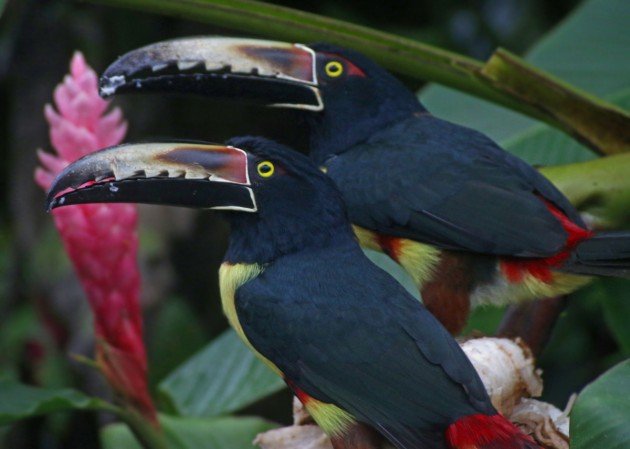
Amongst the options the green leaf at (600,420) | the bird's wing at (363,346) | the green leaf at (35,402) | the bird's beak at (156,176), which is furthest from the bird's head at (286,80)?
the green leaf at (600,420)

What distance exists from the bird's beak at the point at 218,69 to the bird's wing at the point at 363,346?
34 centimetres

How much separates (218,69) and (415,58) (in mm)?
407

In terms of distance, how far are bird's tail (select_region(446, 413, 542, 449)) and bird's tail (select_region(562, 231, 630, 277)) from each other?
0.37 metres

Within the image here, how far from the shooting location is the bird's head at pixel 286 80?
1.90m

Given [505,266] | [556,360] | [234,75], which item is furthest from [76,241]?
[556,360]

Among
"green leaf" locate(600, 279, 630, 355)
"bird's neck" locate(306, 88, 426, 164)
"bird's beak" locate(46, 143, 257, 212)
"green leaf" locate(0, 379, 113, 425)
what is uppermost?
"bird's beak" locate(46, 143, 257, 212)

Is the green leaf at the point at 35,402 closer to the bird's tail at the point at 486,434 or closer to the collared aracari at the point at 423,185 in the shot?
the collared aracari at the point at 423,185

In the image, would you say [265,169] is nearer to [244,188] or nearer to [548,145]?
[244,188]

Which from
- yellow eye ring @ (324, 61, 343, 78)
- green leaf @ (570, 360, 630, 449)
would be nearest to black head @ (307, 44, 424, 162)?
yellow eye ring @ (324, 61, 343, 78)

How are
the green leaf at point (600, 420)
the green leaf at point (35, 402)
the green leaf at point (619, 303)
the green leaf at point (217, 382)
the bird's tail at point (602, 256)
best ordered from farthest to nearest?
the green leaf at point (217, 382) → the green leaf at point (619, 303) → the green leaf at point (35, 402) → the bird's tail at point (602, 256) → the green leaf at point (600, 420)

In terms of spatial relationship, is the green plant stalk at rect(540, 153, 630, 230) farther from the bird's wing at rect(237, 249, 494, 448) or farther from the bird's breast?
the bird's breast

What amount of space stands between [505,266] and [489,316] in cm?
61

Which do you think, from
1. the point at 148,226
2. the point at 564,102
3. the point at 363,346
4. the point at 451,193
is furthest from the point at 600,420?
the point at 148,226

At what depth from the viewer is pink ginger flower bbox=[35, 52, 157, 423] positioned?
2.04m
